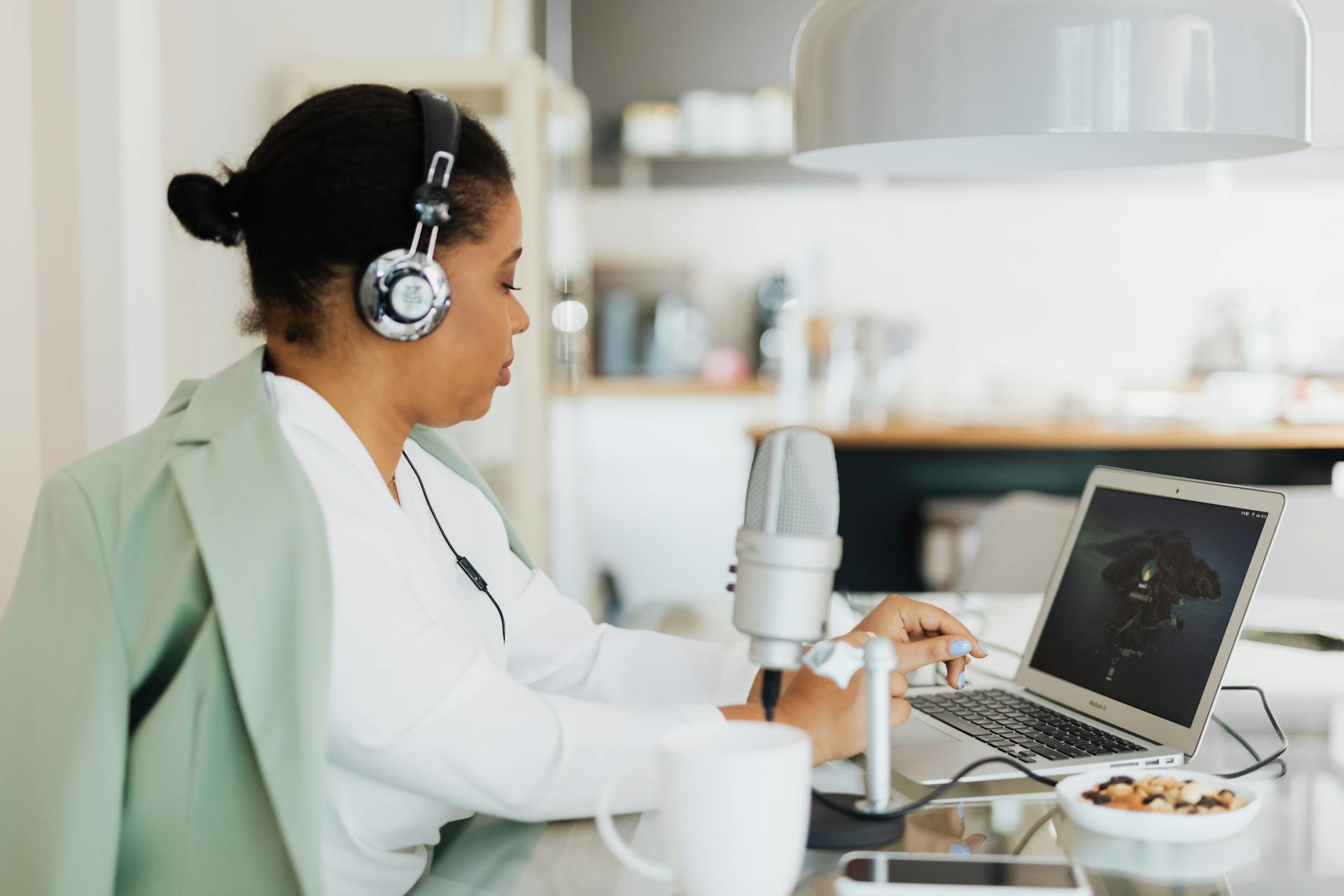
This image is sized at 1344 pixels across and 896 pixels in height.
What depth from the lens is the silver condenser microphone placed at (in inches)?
29.9

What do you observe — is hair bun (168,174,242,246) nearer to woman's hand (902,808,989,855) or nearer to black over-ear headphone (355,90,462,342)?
black over-ear headphone (355,90,462,342)

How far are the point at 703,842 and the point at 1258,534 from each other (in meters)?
0.65

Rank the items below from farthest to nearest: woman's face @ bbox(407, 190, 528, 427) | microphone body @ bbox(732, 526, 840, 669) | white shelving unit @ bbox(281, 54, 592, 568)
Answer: white shelving unit @ bbox(281, 54, 592, 568) < woman's face @ bbox(407, 190, 528, 427) < microphone body @ bbox(732, 526, 840, 669)

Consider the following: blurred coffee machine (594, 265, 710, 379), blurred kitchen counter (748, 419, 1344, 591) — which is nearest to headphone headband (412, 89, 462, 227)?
blurred kitchen counter (748, 419, 1344, 591)

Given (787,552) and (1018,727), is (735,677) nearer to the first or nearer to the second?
(1018,727)

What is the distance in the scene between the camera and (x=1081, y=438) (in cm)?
372

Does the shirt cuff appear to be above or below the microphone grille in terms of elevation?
below

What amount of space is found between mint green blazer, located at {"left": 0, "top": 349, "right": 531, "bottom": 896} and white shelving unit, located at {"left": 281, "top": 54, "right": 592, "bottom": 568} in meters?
1.47

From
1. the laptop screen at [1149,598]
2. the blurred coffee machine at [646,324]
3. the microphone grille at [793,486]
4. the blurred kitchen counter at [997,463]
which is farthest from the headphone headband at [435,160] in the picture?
the blurred coffee machine at [646,324]

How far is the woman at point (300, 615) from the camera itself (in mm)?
791

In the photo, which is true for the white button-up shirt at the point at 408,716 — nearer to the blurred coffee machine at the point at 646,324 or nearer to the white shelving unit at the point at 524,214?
the white shelving unit at the point at 524,214

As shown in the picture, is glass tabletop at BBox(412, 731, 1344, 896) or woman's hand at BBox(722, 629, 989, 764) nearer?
glass tabletop at BBox(412, 731, 1344, 896)

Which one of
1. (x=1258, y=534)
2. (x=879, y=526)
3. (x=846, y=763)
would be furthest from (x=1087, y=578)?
(x=879, y=526)

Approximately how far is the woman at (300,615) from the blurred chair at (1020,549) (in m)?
1.20
